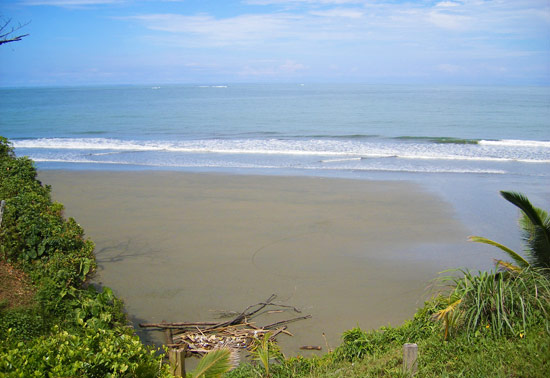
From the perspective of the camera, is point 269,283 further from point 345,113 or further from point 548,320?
point 345,113

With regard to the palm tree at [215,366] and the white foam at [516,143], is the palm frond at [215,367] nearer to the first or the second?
the palm tree at [215,366]

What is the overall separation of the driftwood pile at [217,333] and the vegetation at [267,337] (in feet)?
0.98

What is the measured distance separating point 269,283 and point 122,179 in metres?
10.8

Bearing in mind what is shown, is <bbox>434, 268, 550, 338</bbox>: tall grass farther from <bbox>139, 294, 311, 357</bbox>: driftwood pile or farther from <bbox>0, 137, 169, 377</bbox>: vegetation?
<bbox>0, 137, 169, 377</bbox>: vegetation

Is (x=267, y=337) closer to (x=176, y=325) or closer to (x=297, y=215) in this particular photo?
(x=176, y=325)

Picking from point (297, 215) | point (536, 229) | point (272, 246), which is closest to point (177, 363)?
point (536, 229)

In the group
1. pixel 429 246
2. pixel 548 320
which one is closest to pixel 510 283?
pixel 548 320

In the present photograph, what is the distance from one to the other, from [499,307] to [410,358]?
1.29 metres

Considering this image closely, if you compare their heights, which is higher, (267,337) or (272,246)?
(267,337)

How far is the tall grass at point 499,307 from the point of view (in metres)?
5.18

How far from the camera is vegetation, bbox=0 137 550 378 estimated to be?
3.88m

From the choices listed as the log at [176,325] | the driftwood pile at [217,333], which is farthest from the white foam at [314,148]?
the log at [176,325]

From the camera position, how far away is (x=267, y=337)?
540 centimetres

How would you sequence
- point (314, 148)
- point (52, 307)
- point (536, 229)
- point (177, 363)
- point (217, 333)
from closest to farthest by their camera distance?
point (177, 363) < point (52, 307) < point (536, 229) < point (217, 333) < point (314, 148)
